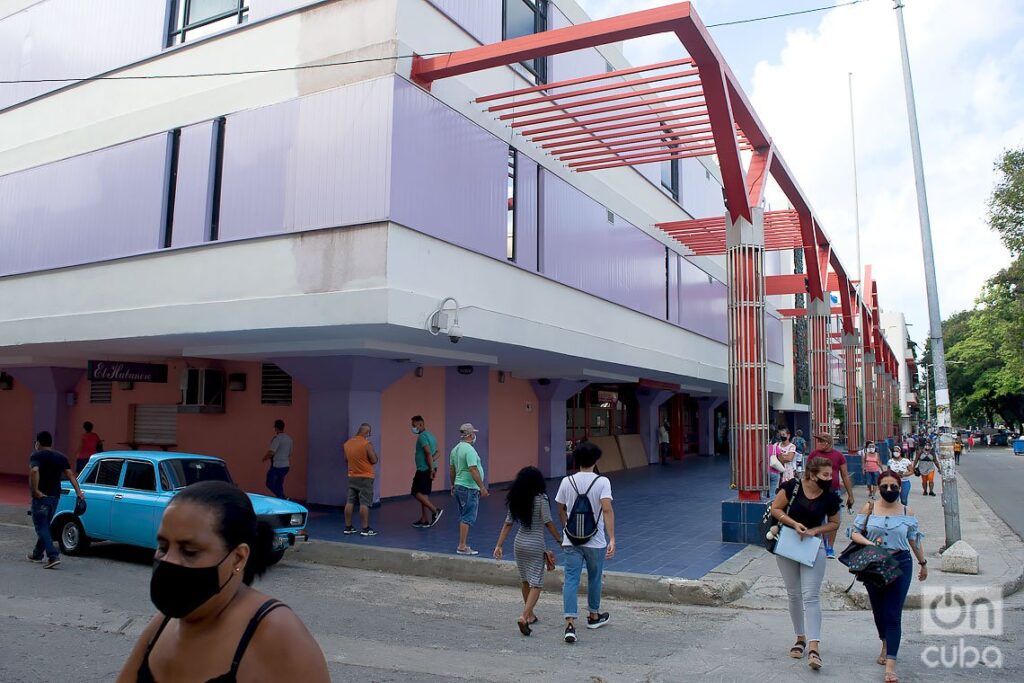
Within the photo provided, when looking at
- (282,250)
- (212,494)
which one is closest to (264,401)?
(282,250)

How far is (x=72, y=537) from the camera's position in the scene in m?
10.8

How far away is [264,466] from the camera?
16.2 metres

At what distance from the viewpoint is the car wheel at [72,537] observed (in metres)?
10.8

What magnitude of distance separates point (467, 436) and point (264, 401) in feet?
24.4

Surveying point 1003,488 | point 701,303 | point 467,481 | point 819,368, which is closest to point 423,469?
point 467,481

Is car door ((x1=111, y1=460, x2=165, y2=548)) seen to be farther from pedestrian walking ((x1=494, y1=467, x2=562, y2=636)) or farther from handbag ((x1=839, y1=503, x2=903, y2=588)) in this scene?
handbag ((x1=839, y1=503, x2=903, y2=588))

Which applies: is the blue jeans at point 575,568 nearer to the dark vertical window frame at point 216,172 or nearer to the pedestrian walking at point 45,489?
the pedestrian walking at point 45,489

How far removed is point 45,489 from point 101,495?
2.63ft

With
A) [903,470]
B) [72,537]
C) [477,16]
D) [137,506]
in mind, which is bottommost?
[72,537]

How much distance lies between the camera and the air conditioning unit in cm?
1646

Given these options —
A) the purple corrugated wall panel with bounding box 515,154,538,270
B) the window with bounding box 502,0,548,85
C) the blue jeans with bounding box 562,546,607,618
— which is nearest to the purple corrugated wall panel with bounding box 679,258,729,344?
the purple corrugated wall panel with bounding box 515,154,538,270

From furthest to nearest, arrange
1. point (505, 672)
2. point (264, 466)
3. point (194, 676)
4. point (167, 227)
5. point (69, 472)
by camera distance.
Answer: point (264, 466), point (167, 227), point (69, 472), point (505, 672), point (194, 676)

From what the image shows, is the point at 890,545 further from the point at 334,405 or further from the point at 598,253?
the point at 598,253

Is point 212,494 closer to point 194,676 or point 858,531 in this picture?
point 194,676
